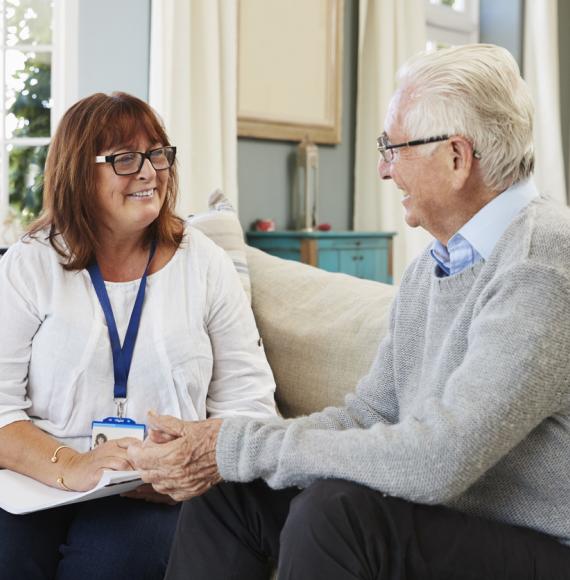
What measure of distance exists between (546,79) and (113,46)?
3.05m

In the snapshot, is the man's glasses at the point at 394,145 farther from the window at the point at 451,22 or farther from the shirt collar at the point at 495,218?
the window at the point at 451,22

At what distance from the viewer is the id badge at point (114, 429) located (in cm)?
176

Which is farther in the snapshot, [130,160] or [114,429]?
[130,160]

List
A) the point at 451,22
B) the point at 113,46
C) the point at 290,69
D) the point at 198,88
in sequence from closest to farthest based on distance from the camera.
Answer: the point at 113,46
the point at 198,88
the point at 290,69
the point at 451,22

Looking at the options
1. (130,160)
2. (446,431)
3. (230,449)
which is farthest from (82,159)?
(446,431)

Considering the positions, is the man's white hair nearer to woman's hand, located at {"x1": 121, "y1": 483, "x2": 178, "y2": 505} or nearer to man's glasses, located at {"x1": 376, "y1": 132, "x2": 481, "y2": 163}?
man's glasses, located at {"x1": 376, "y1": 132, "x2": 481, "y2": 163}

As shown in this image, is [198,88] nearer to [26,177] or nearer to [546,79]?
[26,177]

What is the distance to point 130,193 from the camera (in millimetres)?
1888

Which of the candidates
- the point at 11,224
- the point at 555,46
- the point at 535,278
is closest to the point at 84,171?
the point at 535,278

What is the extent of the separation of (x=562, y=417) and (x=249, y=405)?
2.63 feet

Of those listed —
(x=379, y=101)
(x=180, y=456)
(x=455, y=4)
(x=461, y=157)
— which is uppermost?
(x=455, y=4)

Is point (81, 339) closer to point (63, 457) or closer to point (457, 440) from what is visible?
point (63, 457)

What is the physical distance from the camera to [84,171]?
188cm

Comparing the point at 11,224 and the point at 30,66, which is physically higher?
the point at 30,66
